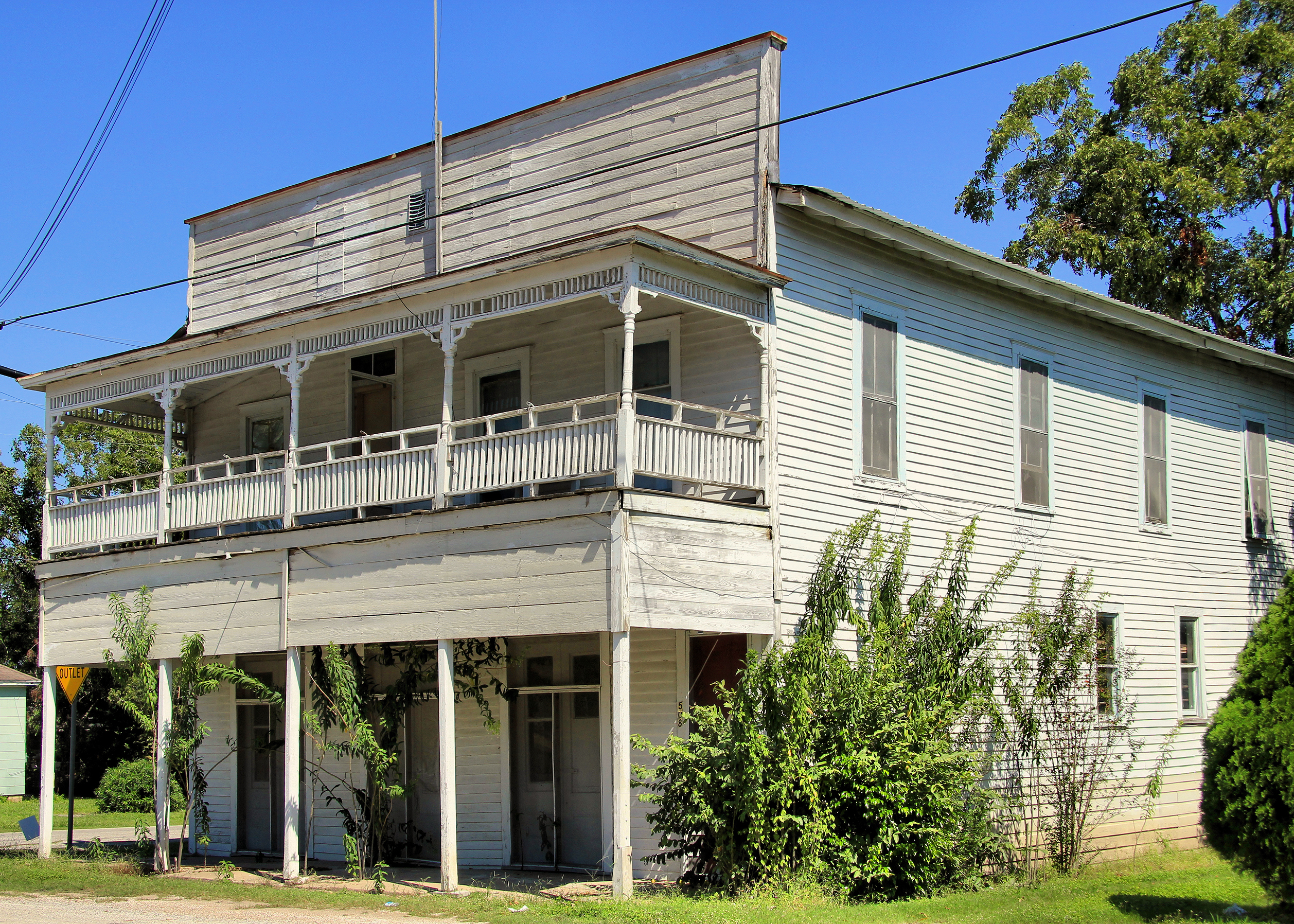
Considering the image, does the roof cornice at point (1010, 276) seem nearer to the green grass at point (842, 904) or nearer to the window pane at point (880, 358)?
the window pane at point (880, 358)

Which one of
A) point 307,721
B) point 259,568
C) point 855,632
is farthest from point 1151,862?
point 259,568

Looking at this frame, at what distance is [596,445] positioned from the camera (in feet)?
44.3

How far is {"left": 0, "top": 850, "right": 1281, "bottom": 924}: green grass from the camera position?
1166 centimetres

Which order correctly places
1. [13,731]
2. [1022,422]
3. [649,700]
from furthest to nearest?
[13,731]
[1022,422]
[649,700]

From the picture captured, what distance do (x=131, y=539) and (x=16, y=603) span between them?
24575 millimetres

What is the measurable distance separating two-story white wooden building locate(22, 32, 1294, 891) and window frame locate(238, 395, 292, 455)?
0.24 feet

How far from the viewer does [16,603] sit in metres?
39.5

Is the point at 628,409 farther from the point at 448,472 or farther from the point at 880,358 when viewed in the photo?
the point at 880,358

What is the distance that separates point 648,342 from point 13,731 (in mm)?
28514

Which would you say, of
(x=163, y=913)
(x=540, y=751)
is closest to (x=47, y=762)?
(x=163, y=913)

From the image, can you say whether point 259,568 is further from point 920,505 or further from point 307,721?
point 920,505

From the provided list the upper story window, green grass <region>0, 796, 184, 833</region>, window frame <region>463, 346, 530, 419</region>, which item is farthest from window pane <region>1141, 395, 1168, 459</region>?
green grass <region>0, 796, 184, 833</region>

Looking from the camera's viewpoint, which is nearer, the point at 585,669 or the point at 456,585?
the point at 456,585

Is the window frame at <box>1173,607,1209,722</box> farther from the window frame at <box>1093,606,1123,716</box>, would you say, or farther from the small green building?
the small green building
